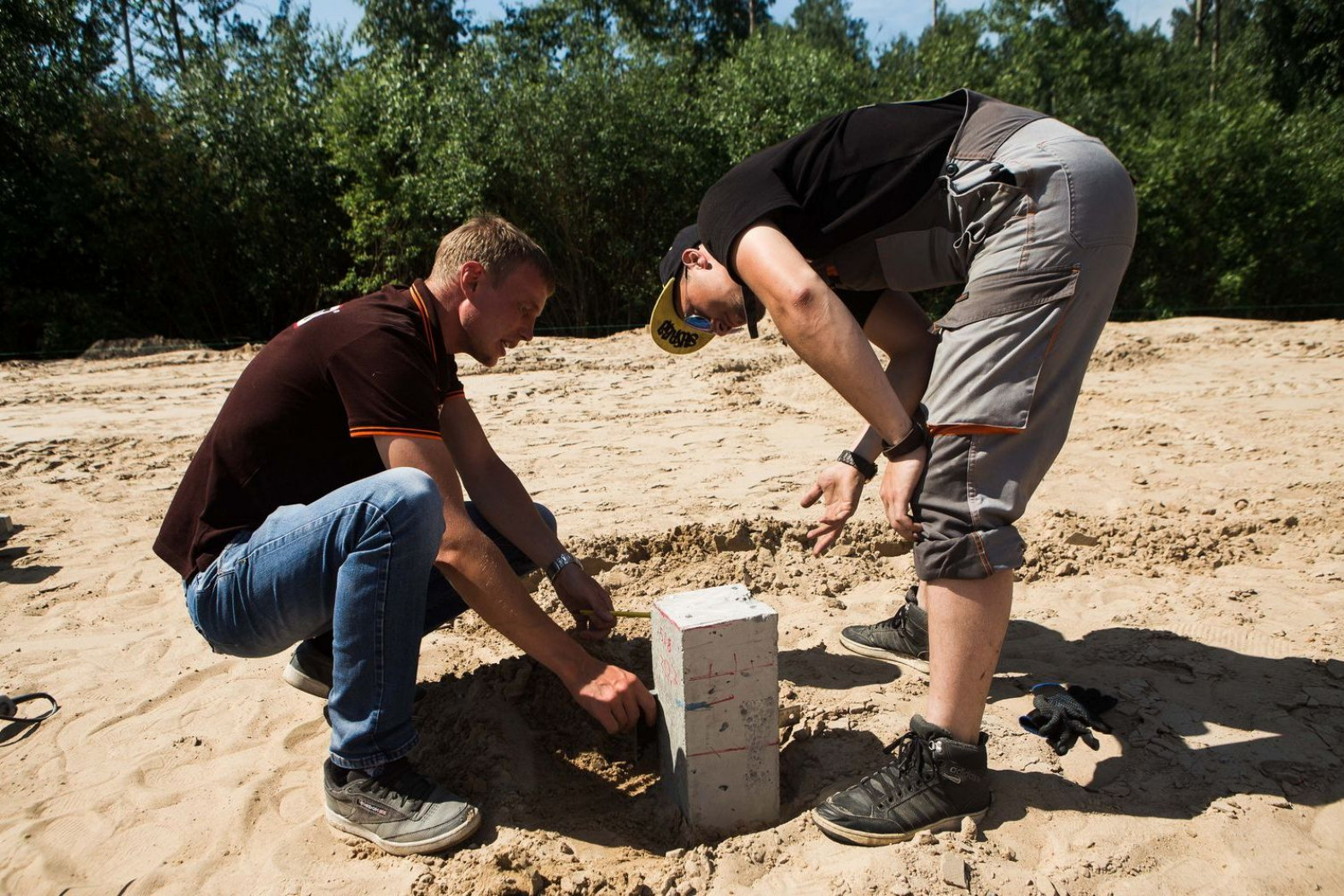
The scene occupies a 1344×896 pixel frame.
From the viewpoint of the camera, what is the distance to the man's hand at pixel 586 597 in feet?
8.50

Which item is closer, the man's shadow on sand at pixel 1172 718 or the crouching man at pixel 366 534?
the crouching man at pixel 366 534

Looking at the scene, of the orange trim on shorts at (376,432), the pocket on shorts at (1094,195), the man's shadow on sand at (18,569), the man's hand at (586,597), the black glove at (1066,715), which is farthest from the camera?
the man's shadow on sand at (18,569)

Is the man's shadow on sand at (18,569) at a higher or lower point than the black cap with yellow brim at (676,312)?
lower

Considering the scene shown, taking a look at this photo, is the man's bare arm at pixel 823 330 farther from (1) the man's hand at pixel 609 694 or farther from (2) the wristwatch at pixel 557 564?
(2) the wristwatch at pixel 557 564

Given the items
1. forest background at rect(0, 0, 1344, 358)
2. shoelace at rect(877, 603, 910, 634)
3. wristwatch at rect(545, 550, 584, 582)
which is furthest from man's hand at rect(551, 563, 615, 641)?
forest background at rect(0, 0, 1344, 358)

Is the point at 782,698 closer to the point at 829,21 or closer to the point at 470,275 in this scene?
the point at 470,275

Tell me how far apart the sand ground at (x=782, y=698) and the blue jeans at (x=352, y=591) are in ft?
1.15

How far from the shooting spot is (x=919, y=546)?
6.52ft

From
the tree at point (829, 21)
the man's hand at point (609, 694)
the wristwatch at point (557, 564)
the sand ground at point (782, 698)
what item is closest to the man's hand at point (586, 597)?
the wristwatch at point (557, 564)

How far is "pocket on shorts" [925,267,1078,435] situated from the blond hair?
3.69 ft

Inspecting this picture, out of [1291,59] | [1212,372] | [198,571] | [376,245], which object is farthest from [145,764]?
[1291,59]

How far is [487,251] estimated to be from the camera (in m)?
2.35

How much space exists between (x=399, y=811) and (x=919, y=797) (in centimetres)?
120

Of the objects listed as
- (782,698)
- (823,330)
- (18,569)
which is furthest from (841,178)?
(18,569)
